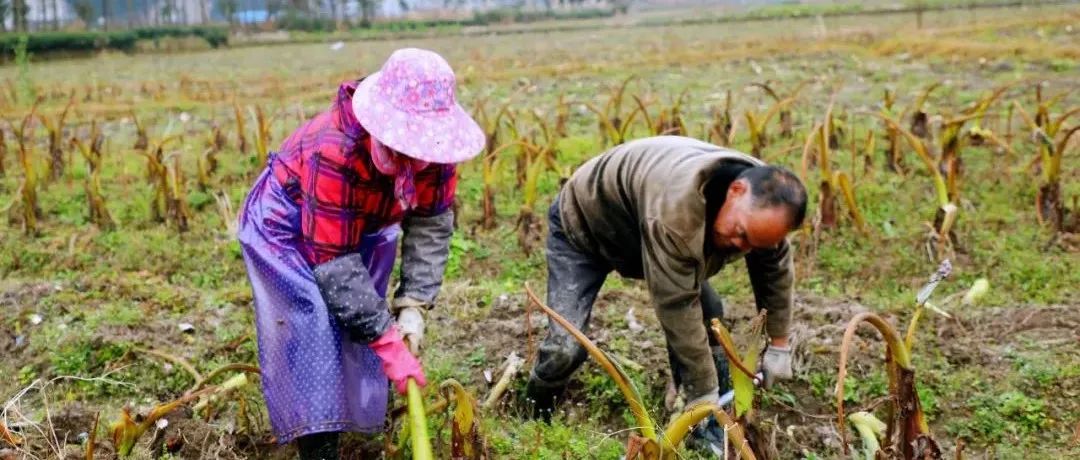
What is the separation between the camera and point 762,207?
201 centimetres

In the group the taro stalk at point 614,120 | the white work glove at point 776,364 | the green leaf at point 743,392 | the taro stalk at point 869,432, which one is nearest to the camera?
the green leaf at point 743,392

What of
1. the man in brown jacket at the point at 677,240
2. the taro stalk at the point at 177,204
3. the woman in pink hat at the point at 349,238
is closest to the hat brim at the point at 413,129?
the woman in pink hat at the point at 349,238

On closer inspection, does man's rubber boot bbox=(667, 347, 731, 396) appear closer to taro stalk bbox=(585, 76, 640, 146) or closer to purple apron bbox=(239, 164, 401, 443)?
purple apron bbox=(239, 164, 401, 443)

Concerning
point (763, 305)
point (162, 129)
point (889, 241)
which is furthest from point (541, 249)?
point (162, 129)

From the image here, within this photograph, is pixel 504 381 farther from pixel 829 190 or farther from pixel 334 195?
pixel 829 190

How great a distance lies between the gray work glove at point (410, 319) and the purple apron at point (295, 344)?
12cm

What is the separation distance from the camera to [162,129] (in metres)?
9.46

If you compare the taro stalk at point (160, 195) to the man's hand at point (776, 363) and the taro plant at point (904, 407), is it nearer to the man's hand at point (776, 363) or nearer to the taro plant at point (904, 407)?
the man's hand at point (776, 363)

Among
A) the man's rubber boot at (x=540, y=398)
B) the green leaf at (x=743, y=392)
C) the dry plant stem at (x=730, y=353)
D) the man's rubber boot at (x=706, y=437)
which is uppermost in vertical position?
the dry plant stem at (x=730, y=353)

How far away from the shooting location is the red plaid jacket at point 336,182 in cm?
214

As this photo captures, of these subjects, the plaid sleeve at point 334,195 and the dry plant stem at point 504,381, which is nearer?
the plaid sleeve at point 334,195

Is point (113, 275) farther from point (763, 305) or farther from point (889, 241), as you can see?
point (889, 241)

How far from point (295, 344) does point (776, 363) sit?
125 cm

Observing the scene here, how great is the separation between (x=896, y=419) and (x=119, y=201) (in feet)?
17.4
